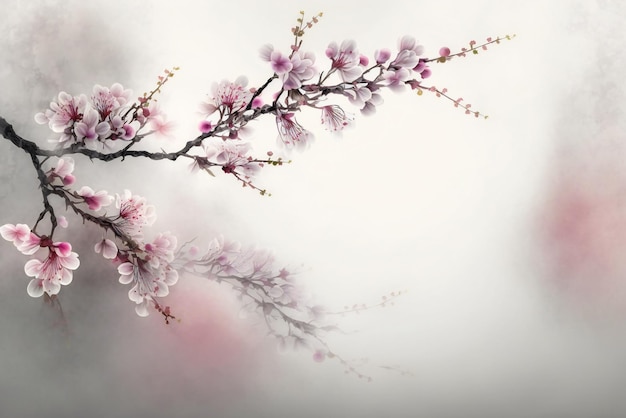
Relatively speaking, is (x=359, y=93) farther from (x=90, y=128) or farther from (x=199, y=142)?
(x=90, y=128)

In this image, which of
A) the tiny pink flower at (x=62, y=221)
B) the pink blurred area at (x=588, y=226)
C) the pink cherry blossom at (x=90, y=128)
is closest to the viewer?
the pink cherry blossom at (x=90, y=128)

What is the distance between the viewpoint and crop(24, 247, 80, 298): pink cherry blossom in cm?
98

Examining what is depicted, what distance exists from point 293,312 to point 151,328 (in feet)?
0.96

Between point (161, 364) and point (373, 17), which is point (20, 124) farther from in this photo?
point (373, 17)

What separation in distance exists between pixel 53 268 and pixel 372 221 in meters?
0.59

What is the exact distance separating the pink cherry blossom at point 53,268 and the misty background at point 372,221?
18cm

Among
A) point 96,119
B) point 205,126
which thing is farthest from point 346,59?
point 96,119

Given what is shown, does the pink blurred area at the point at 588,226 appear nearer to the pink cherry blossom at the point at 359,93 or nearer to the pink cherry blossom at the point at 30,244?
the pink cherry blossom at the point at 359,93

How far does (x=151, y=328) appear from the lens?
1254 mm

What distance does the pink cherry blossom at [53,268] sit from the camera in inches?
38.6

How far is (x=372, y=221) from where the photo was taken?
123 cm

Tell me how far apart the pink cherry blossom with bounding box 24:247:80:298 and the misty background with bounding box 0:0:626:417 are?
182 mm

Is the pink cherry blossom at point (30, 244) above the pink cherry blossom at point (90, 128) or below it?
below

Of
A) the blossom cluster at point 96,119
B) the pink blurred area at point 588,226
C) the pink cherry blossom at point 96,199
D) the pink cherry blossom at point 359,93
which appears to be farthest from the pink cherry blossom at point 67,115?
the pink blurred area at point 588,226
